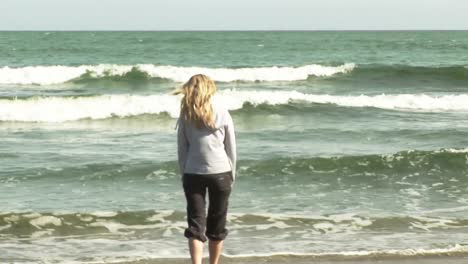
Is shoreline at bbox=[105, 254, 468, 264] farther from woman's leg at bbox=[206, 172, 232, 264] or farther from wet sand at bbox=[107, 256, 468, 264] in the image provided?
woman's leg at bbox=[206, 172, 232, 264]

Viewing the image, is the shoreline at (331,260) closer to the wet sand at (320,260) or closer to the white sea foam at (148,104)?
the wet sand at (320,260)

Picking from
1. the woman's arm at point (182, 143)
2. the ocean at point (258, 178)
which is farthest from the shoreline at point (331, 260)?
the woman's arm at point (182, 143)

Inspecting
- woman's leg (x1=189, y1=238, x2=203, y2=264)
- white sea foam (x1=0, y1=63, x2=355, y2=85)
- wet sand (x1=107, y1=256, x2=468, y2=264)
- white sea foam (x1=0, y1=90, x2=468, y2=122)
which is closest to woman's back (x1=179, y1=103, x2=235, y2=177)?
woman's leg (x1=189, y1=238, x2=203, y2=264)

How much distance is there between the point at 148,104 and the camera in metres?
21.0

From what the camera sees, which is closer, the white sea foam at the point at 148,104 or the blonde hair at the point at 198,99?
the blonde hair at the point at 198,99

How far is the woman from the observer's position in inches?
225

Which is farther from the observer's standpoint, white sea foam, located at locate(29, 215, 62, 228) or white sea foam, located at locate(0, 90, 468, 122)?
white sea foam, located at locate(0, 90, 468, 122)

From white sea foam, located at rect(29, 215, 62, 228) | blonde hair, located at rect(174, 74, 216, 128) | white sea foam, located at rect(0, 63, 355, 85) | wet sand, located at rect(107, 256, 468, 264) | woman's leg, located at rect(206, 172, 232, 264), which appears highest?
white sea foam, located at rect(0, 63, 355, 85)

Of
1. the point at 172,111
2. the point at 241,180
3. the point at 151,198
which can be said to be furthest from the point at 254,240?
the point at 172,111

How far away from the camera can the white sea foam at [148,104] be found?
784 inches

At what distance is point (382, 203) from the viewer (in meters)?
9.94

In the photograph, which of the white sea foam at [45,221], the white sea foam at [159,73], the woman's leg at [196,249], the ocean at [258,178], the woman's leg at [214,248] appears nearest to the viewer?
the woman's leg at [196,249]

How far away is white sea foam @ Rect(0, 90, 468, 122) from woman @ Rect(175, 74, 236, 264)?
12967 millimetres

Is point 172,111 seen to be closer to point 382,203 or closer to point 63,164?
point 63,164
